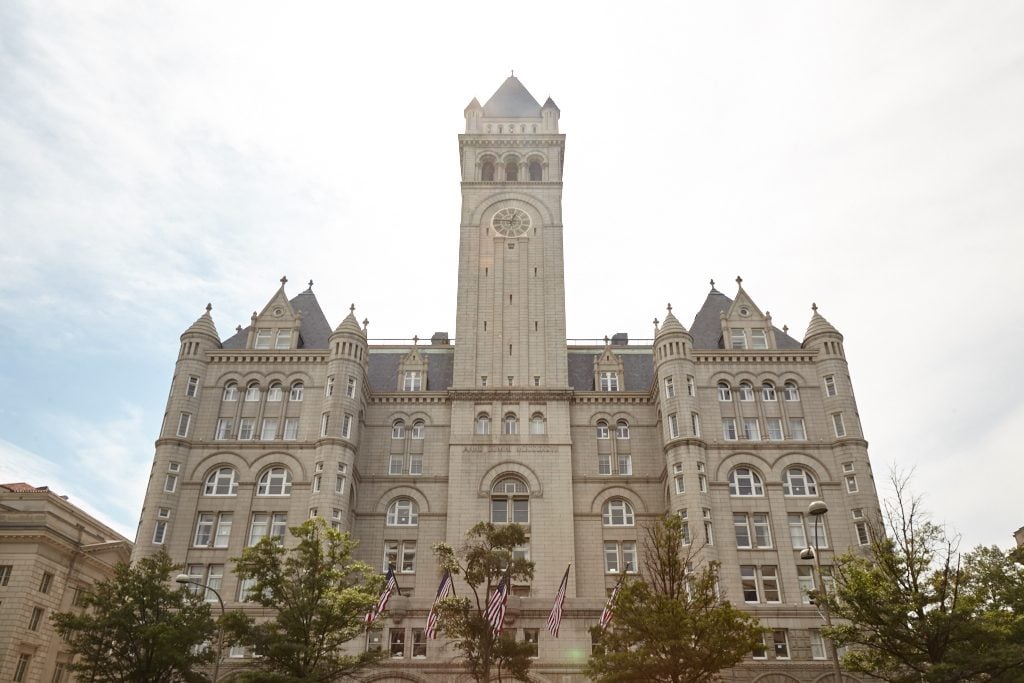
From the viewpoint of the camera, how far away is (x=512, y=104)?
73.1 meters

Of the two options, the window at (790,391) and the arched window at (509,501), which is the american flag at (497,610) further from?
the window at (790,391)

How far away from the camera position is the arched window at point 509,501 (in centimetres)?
5392

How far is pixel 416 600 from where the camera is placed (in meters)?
49.1

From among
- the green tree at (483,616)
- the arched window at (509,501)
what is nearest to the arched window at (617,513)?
the arched window at (509,501)

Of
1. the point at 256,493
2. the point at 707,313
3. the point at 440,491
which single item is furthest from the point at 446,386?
the point at 707,313

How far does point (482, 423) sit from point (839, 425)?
81.9 ft

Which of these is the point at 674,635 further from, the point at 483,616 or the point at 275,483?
the point at 275,483

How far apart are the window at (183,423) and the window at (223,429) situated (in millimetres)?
1946

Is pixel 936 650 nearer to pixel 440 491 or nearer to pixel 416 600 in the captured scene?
pixel 416 600

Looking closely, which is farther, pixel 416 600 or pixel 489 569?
pixel 416 600

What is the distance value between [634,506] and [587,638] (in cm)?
1063

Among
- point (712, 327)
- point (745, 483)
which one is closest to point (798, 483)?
point (745, 483)

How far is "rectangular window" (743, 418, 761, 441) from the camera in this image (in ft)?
181

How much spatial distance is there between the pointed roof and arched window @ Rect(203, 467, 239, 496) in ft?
126
